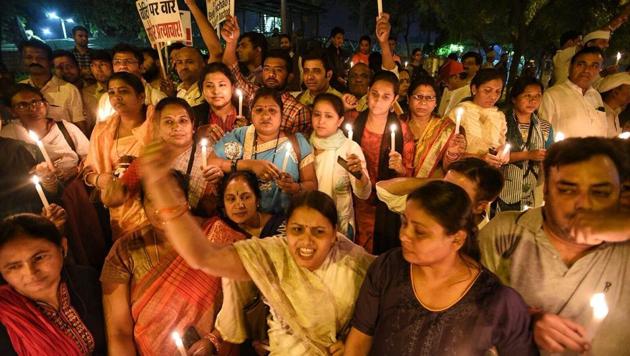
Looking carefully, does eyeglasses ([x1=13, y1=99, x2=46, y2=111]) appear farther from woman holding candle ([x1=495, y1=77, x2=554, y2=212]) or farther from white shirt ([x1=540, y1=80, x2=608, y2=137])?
white shirt ([x1=540, y1=80, x2=608, y2=137])

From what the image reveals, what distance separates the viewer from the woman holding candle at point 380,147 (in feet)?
12.6

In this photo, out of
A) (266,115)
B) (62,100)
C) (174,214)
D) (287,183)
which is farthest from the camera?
(62,100)

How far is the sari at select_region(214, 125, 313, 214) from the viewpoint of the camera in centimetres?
331

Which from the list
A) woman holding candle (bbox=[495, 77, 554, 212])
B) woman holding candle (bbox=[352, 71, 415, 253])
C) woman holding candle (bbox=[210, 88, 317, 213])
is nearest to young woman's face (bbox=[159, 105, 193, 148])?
woman holding candle (bbox=[210, 88, 317, 213])

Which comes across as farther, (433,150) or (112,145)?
(433,150)

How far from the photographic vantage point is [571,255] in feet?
5.94

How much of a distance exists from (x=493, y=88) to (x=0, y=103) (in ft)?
18.0

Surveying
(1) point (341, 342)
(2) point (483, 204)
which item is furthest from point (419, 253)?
(2) point (483, 204)

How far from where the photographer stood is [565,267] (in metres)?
1.79

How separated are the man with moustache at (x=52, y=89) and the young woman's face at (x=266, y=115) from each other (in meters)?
2.90

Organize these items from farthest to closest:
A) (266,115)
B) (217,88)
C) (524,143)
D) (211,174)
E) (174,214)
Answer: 1. (524,143)
2. (217,88)
3. (266,115)
4. (211,174)
5. (174,214)

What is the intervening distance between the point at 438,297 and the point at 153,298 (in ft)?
5.31

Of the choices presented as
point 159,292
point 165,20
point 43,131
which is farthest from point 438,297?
point 165,20

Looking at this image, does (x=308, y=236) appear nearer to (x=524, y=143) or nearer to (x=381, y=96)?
(x=381, y=96)
